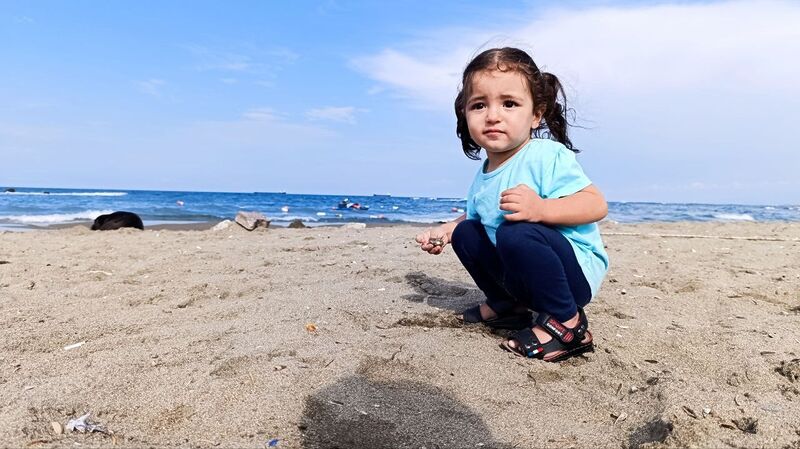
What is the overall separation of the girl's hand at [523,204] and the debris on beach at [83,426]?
4.79 feet

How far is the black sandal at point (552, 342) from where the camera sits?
2135 mm

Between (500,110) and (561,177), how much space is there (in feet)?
1.26

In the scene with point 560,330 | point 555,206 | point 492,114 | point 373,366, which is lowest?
point 373,366

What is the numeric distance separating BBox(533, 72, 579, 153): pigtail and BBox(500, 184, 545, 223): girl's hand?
53 centimetres

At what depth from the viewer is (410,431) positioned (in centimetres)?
155

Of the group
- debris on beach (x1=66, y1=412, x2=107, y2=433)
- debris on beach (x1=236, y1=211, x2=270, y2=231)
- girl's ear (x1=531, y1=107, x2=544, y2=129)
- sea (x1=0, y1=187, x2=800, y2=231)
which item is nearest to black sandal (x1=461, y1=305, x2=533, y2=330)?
girl's ear (x1=531, y1=107, x2=544, y2=129)

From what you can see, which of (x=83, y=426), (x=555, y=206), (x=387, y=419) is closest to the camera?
(x=83, y=426)

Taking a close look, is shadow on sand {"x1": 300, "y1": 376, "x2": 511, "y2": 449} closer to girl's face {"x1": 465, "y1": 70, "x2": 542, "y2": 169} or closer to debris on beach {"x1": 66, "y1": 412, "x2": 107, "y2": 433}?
debris on beach {"x1": 66, "y1": 412, "x2": 107, "y2": 433}

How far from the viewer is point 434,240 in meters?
2.54

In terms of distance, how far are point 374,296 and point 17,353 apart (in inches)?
64.6

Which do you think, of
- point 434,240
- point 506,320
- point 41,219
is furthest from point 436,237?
point 41,219

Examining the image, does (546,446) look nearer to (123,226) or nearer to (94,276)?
(94,276)

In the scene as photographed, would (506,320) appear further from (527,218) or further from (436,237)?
(527,218)

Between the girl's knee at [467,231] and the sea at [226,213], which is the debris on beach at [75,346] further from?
the sea at [226,213]
